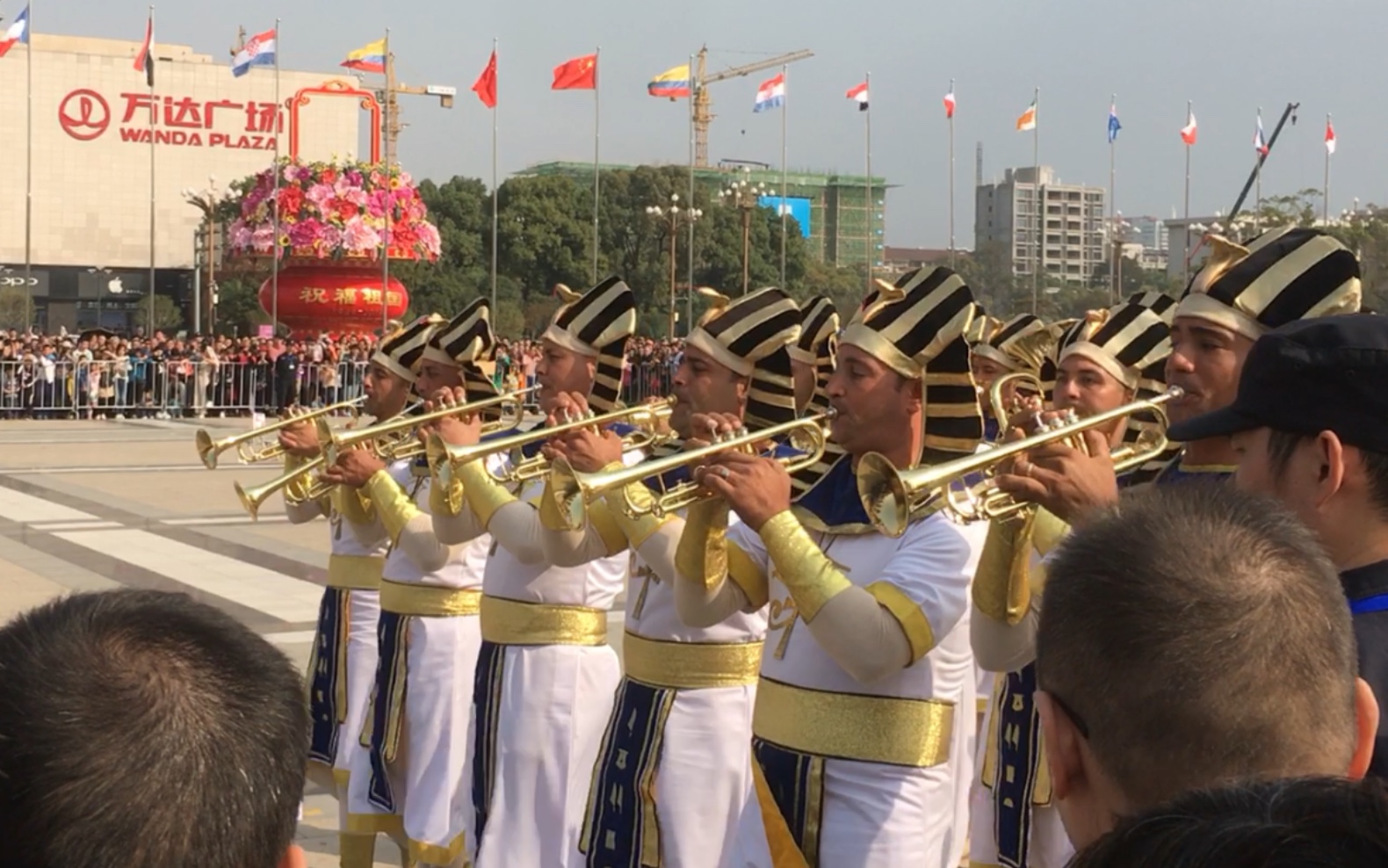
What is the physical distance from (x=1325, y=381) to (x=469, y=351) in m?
4.56

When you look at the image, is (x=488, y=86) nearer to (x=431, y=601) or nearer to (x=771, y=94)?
(x=771, y=94)

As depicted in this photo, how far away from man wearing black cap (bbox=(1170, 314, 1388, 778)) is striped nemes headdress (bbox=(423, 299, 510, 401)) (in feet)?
14.5

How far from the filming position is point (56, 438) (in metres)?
27.0

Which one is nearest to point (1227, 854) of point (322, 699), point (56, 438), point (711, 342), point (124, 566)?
point (711, 342)

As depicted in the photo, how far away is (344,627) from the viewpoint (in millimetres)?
6934

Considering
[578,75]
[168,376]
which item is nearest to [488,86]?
[578,75]

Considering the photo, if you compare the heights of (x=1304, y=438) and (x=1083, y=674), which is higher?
(x=1304, y=438)

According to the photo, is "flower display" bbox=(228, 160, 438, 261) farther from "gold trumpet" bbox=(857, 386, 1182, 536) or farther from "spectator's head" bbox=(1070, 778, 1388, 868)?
"spectator's head" bbox=(1070, 778, 1388, 868)

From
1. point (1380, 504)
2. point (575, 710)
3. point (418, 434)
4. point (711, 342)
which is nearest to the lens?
point (1380, 504)

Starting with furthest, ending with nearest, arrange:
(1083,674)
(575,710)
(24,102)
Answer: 1. (24,102)
2. (575,710)
3. (1083,674)

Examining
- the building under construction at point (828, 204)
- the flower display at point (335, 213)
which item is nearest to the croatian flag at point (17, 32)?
the flower display at point (335, 213)

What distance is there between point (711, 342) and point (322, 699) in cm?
273

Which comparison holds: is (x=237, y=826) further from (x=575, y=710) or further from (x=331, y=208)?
(x=331, y=208)

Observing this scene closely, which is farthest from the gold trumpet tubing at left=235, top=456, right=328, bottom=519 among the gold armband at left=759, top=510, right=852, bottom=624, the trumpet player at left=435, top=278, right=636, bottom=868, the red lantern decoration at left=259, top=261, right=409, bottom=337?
the red lantern decoration at left=259, top=261, right=409, bottom=337
